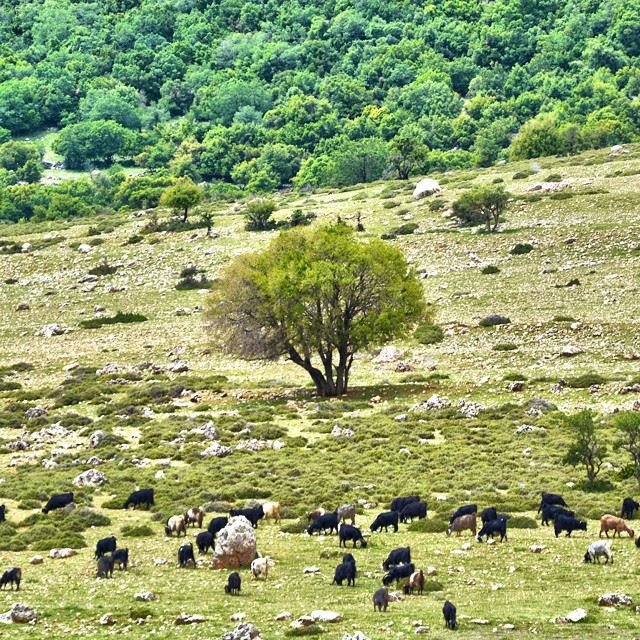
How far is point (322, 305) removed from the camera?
241 feet

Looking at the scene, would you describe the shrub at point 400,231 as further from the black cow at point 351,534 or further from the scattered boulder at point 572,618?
the scattered boulder at point 572,618

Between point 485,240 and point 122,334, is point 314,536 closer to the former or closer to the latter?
point 122,334

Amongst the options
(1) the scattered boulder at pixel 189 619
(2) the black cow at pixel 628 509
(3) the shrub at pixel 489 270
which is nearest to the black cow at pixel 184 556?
(1) the scattered boulder at pixel 189 619

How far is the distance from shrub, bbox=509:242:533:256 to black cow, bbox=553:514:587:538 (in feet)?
198

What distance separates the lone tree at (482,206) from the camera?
108 m

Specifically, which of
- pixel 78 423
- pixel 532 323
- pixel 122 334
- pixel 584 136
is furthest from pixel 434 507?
pixel 584 136

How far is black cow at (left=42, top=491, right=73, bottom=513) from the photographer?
48.4 meters

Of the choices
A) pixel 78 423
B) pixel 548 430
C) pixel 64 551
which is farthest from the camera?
pixel 78 423

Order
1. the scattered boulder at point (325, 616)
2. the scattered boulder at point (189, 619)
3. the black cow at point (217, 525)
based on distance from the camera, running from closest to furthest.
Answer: the scattered boulder at point (325, 616) < the scattered boulder at point (189, 619) < the black cow at point (217, 525)

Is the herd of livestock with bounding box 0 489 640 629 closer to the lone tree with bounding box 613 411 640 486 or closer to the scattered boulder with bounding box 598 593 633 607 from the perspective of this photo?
the lone tree with bounding box 613 411 640 486

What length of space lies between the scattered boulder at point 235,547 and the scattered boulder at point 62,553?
200 inches

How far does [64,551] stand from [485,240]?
67.6 meters

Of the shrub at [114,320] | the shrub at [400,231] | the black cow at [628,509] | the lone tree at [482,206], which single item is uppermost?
the lone tree at [482,206]

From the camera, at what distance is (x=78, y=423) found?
68.3 meters
